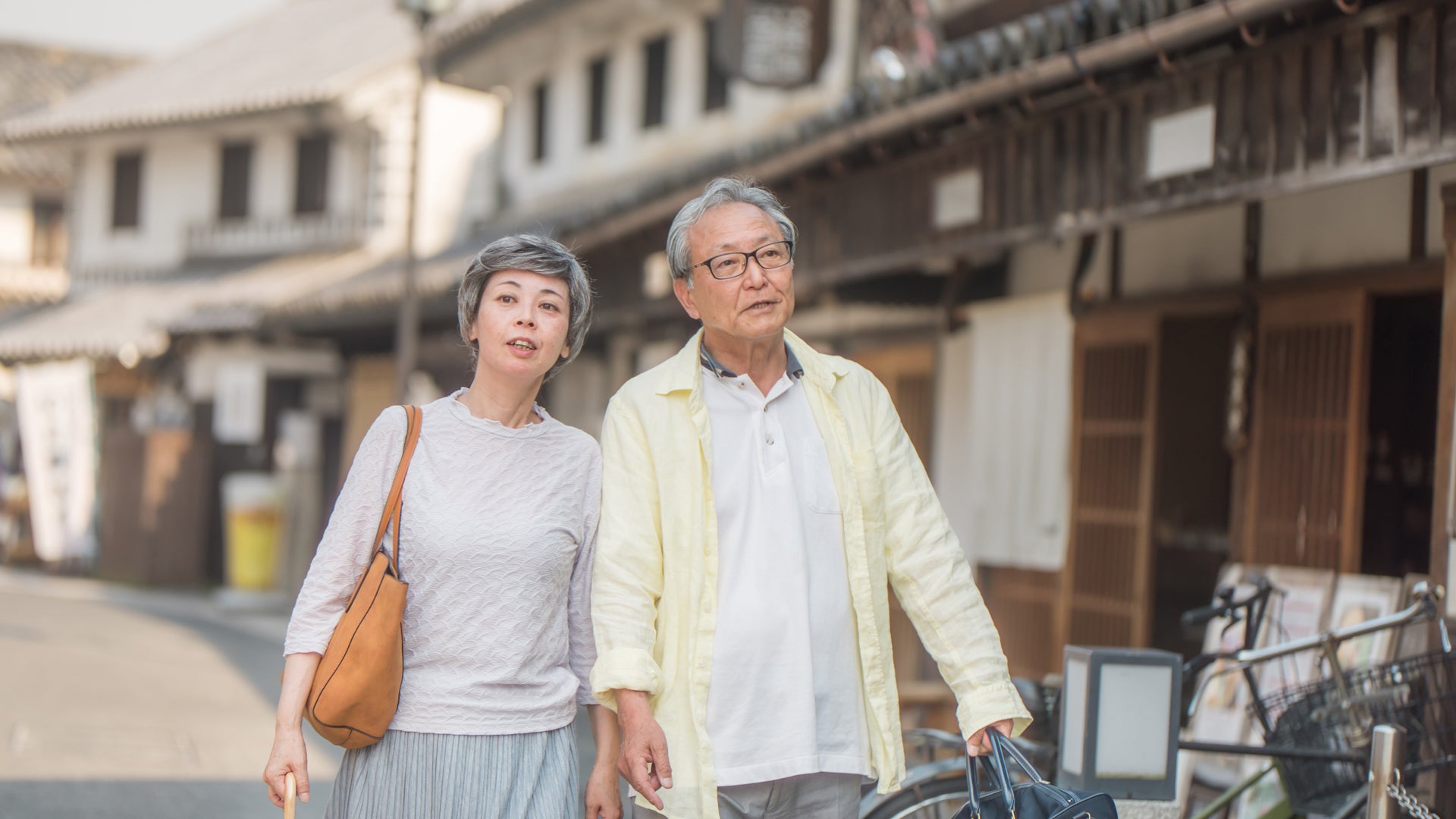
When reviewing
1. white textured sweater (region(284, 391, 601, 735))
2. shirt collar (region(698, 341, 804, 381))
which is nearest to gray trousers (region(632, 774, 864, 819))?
white textured sweater (region(284, 391, 601, 735))

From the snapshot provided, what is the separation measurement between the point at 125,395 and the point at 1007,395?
2123 cm

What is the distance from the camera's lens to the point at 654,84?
63.0 ft

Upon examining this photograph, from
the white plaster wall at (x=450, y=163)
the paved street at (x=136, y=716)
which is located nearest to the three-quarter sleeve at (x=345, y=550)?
the paved street at (x=136, y=716)

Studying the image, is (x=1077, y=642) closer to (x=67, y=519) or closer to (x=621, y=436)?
(x=621, y=436)

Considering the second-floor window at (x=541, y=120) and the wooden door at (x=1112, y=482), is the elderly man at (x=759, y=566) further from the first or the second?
the second-floor window at (x=541, y=120)

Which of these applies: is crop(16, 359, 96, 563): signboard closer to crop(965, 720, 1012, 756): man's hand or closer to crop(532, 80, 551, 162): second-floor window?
crop(532, 80, 551, 162): second-floor window

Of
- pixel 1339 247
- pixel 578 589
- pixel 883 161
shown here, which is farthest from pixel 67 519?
pixel 578 589

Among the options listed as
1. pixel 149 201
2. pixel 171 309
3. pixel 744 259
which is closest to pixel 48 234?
Answer: pixel 149 201

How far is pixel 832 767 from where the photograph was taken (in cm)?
334

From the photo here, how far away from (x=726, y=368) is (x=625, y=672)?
755 mm

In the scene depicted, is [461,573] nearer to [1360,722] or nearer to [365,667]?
[365,667]

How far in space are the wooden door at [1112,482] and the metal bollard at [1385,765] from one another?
4.36 metres

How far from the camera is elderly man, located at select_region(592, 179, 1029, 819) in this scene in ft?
10.7

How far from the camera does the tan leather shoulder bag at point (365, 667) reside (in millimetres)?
3193
